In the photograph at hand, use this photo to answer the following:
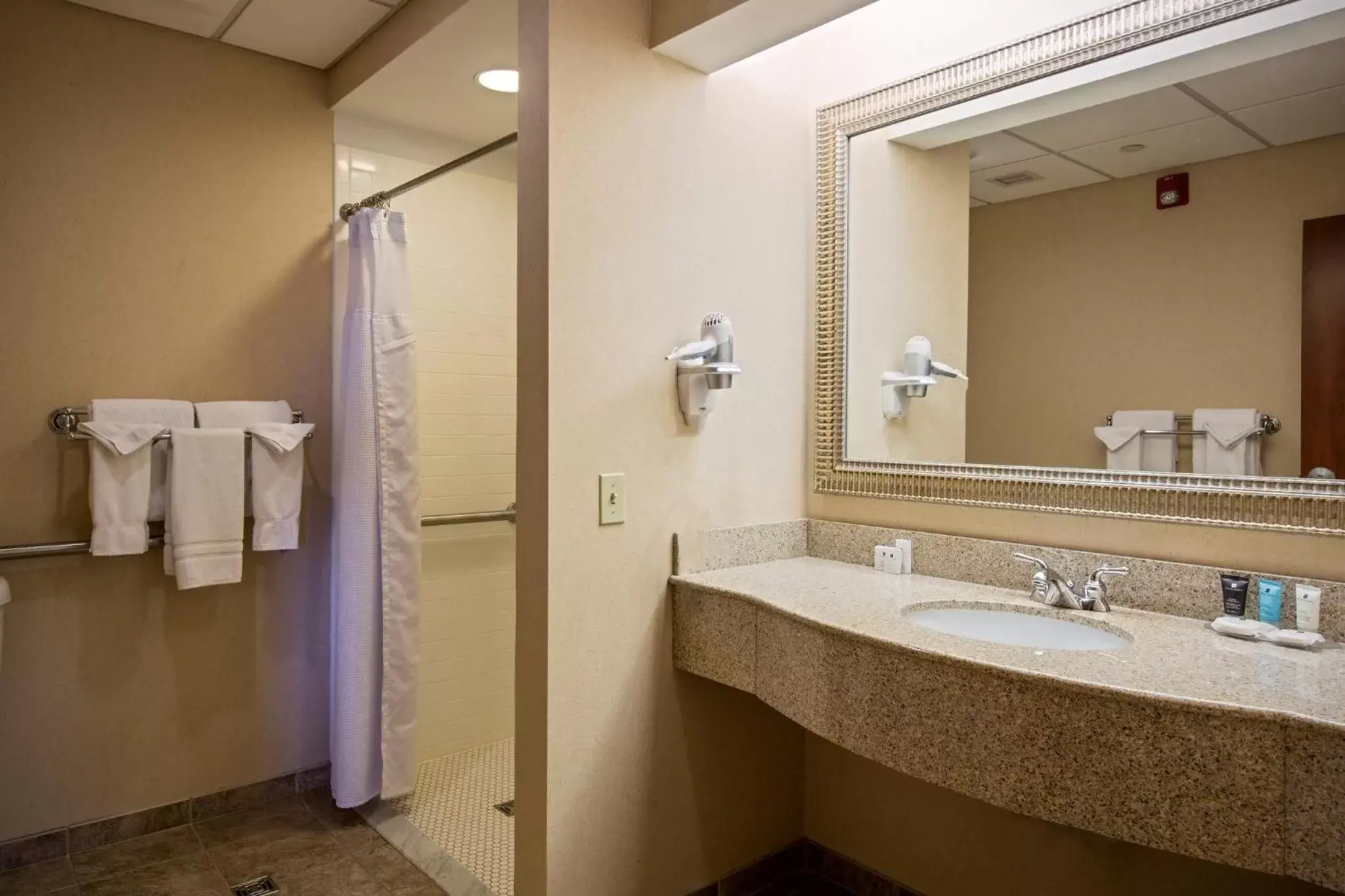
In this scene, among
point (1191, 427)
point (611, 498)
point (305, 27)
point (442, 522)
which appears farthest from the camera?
point (442, 522)

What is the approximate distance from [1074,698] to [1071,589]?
0.55m

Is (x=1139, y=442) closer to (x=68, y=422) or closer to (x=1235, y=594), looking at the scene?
(x=1235, y=594)

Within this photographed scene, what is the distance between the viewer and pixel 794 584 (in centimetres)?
193

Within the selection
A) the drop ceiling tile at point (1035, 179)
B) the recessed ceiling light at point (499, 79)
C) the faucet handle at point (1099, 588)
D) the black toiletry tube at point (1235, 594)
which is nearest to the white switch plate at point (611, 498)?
the faucet handle at point (1099, 588)

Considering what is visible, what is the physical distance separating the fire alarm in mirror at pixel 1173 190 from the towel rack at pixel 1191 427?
17.1 inches

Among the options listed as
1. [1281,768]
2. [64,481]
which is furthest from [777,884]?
[64,481]

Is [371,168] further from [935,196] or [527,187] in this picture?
[935,196]

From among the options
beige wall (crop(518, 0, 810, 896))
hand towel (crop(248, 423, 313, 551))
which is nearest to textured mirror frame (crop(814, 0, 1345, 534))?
beige wall (crop(518, 0, 810, 896))

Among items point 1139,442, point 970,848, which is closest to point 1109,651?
point 1139,442

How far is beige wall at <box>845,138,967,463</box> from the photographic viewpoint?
2.05 metres

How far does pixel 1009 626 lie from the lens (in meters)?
1.74

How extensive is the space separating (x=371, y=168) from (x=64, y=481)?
1.37m

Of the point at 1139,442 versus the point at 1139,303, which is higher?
the point at 1139,303

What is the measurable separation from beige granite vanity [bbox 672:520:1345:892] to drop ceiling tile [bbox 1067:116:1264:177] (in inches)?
32.0
